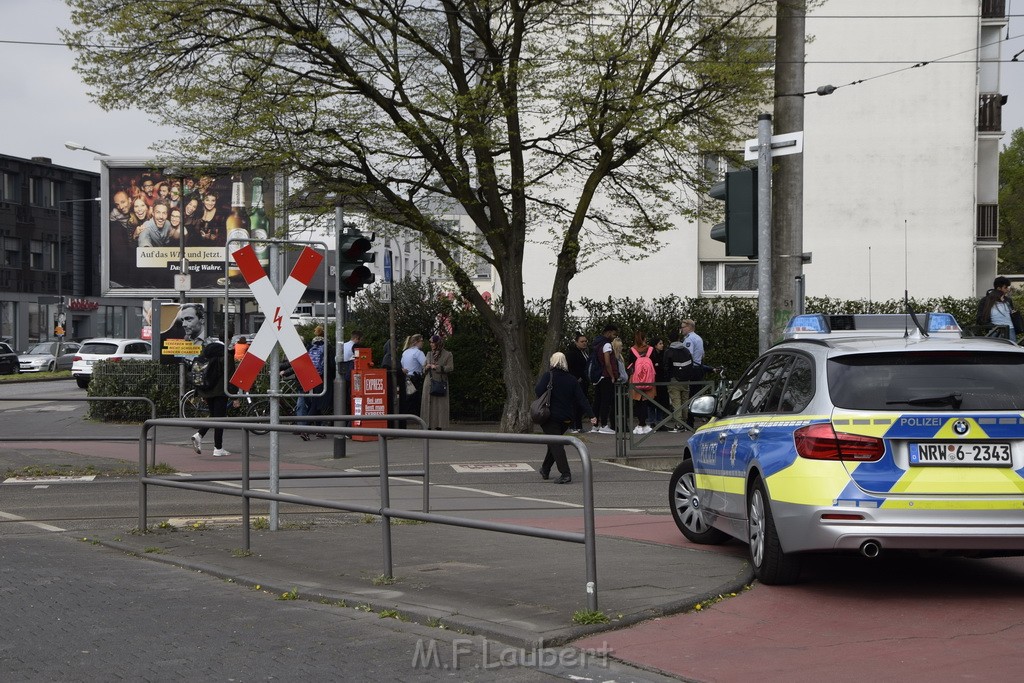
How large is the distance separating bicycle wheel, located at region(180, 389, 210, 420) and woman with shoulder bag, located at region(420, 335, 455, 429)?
4.41 m

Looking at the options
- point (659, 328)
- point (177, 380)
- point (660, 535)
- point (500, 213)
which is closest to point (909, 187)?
point (659, 328)

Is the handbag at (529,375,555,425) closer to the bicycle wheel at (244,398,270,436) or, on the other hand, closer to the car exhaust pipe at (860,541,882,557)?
the car exhaust pipe at (860,541,882,557)

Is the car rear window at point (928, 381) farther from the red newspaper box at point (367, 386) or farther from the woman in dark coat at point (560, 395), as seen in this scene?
the red newspaper box at point (367, 386)

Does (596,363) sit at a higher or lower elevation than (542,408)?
Answer: higher

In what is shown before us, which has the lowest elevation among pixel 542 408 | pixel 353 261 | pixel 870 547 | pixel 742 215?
pixel 870 547

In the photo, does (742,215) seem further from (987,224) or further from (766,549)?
(987,224)

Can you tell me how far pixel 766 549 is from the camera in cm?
804

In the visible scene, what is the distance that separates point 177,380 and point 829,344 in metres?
20.3

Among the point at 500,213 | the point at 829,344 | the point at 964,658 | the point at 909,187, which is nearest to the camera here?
the point at 964,658

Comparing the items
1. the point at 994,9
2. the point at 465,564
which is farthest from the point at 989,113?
the point at 465,564

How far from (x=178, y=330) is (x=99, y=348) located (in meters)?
17.5

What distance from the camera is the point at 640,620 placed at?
7.03 meters

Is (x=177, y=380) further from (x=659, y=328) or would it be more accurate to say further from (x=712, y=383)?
(x=712, y=383)

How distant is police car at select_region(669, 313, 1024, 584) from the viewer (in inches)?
289
